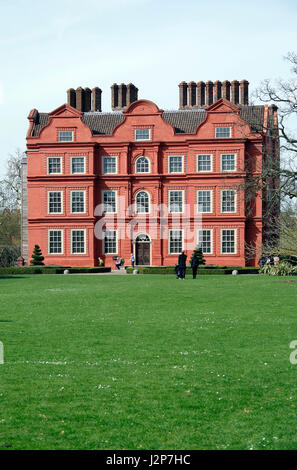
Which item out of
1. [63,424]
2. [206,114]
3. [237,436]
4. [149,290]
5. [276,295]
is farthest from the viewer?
[206,114]

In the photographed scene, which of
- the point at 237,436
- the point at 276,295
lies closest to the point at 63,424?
the point at 237,436

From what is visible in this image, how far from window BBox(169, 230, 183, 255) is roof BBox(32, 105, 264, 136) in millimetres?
9279

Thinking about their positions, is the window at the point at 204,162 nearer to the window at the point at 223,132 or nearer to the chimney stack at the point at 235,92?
the window at the point at 223,132

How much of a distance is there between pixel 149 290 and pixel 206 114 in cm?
3164

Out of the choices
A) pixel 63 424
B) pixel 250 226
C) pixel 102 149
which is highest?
pixel 102 149

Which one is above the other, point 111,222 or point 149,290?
point 111,222

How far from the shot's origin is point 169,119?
2286 inches

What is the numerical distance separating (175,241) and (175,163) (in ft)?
23.3

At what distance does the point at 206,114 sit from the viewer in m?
55.0

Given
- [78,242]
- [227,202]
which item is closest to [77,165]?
[78,242]

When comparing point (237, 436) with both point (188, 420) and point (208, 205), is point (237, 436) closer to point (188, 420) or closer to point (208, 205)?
point (188, 420)

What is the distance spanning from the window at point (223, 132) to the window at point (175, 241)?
9.23 meters

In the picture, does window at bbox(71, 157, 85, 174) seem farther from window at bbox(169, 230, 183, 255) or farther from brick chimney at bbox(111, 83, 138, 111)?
brick chimney at bbox(111, 83, 138, 111)

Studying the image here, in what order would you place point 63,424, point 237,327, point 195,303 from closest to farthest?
point 63,424 → point 237,327 → point 195,303
